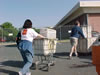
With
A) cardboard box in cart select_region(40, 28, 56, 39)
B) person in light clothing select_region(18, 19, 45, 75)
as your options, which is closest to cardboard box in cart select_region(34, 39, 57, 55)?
cardboard box in cart select_region(40, 28, 56, 39)

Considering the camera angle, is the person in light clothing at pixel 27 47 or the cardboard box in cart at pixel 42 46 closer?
the person in light clothing at pixel 27 47

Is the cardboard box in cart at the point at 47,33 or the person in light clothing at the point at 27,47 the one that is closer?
the person in light clothing at the point at 27,47

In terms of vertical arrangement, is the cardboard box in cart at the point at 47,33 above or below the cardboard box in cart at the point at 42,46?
above

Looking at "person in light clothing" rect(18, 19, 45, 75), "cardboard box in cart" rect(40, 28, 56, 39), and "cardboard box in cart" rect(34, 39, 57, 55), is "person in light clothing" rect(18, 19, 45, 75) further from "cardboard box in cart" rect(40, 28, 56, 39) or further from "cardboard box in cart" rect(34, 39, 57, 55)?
"cardboard box in cart" rect(40, 28, 56, 39)

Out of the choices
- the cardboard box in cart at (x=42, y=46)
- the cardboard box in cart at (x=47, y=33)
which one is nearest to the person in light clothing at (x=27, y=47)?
the cardboard box in cart at (x=42, y=46)

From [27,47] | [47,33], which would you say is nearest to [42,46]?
[47,33]

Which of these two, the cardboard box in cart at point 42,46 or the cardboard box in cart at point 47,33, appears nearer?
the cardboard box in cart at point 42,46

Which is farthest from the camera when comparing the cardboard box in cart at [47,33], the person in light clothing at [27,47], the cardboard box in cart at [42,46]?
the cardboard box in cart at [47,33]

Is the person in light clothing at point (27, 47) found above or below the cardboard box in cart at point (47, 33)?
below

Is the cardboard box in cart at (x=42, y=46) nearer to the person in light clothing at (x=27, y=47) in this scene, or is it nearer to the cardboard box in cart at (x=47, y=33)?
the cardboard box in cart at (x=47, y=33)

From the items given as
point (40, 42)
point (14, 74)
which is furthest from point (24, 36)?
point (14, 74)

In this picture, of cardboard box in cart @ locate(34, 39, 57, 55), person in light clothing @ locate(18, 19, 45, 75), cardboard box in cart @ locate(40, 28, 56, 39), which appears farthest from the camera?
cardboard box in cart @ locate(40, 28, 56, 39)

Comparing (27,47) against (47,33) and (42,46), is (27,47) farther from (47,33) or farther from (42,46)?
(47,33)

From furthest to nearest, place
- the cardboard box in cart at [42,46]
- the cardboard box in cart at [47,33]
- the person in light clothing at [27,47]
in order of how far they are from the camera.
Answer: the cardboard box in cart at [47,33] → the cardboard box in cart at [42,46] → the person in light clothing at [27,47]
